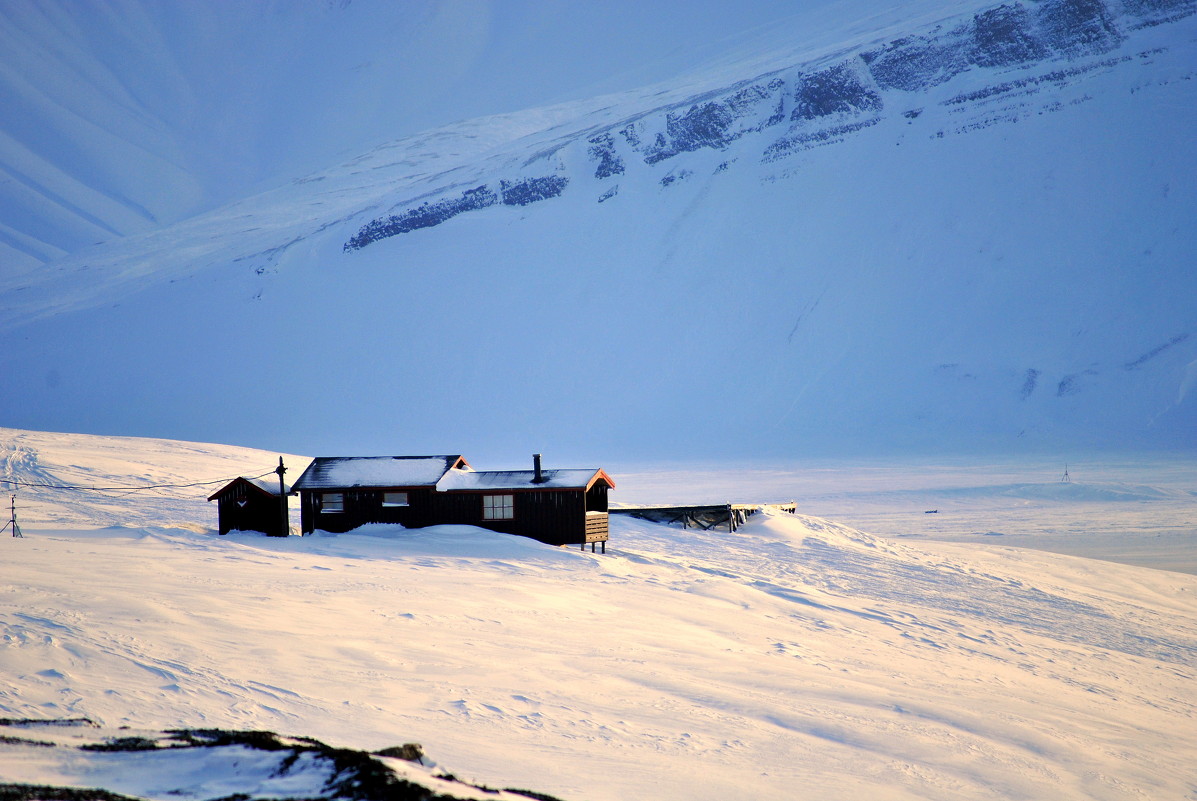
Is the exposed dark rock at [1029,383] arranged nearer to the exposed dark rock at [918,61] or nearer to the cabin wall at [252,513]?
the exposed dark rock at [918,61]

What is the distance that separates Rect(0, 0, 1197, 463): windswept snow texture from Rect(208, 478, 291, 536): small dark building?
63.4 metres

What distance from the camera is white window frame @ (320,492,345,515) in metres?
32.1

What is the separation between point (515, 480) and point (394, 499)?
4133 millimetres

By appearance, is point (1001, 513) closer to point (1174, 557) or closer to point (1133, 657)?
point (1174, 557)

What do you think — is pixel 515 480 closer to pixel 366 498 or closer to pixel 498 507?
pixel 498 507

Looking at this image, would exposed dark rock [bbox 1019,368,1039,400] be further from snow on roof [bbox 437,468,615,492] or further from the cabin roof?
the cabin roof

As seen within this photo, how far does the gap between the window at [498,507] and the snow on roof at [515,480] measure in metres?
0.45

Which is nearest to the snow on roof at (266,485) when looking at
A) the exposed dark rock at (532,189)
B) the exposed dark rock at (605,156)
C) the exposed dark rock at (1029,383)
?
the exposed dark rock at (1029,383)

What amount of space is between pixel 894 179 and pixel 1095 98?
28.4m

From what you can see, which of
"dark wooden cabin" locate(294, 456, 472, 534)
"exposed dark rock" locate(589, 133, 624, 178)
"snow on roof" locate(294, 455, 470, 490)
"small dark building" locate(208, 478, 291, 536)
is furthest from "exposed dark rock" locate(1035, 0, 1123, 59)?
"small dark building" locate(208, 478, 291, 536)

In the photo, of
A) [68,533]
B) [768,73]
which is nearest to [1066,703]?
[68,533]

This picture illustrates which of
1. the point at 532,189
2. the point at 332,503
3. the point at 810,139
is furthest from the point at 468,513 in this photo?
the point at 532,189

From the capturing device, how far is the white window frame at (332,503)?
32062 mm

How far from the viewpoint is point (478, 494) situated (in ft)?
104
